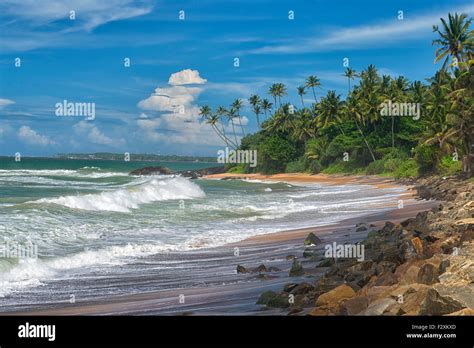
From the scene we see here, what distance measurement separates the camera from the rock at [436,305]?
19.5 feet

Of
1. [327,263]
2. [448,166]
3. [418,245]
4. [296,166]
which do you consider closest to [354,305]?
[418,245]

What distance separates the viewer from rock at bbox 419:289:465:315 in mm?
5949

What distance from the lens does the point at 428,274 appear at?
7.98m

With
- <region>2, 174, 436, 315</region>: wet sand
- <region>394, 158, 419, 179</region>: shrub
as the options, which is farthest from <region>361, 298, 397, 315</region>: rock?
<region>394, 158, 419, 179</region>: shrub

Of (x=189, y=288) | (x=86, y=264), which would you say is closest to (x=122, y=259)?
(x=86, y=264)

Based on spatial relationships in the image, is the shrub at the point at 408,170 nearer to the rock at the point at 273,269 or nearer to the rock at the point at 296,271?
the rock at the point at 273,269

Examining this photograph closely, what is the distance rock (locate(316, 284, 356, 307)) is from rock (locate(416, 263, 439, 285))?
98 cm

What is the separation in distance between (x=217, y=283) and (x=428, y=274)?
4.36 m

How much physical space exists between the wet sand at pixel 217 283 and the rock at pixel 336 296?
1.92ft

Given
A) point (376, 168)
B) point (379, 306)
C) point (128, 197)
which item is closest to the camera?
point (379, 306)

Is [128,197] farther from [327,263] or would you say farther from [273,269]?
[327,263]

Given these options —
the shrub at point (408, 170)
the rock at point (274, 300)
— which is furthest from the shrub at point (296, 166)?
the rock at point (274, 300)
